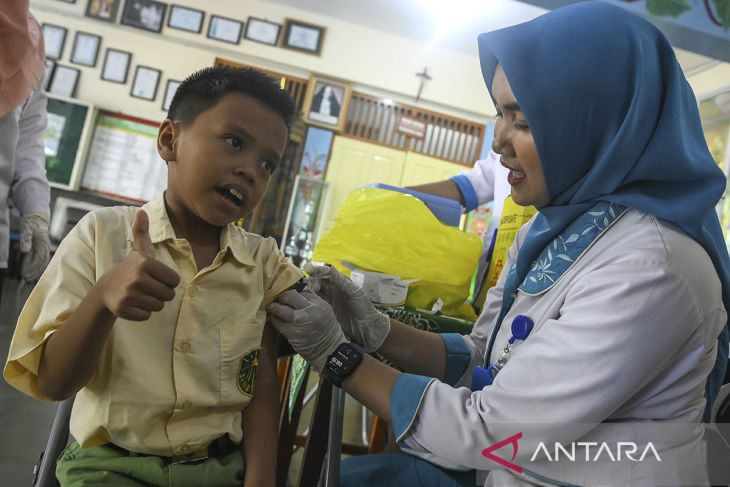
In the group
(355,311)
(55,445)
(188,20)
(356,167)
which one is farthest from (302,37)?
(55,445)

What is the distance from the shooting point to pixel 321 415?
1.51 meters

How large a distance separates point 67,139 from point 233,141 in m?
6.55

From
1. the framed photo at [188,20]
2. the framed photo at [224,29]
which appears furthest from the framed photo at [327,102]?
the framed photo at [188,20]

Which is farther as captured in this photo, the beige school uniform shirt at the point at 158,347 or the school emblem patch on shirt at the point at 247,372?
the school emblem patch on shirt at the point at 247,372

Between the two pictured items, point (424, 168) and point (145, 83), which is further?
point (424, 168)

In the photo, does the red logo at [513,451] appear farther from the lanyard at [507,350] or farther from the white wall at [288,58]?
the white wall at [288,58]

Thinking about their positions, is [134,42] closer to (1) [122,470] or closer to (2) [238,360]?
(2) [238,360]

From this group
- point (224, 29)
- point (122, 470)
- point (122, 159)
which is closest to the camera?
point (122, 470)

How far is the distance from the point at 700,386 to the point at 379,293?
3.00 feet

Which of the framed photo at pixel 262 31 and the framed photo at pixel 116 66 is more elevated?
the framed photo at pixel 262 31

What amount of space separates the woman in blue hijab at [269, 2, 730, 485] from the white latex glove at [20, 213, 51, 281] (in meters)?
1.22

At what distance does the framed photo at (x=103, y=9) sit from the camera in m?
6.76

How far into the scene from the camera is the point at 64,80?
6730mm

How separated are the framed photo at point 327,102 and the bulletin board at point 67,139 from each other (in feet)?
8.54
